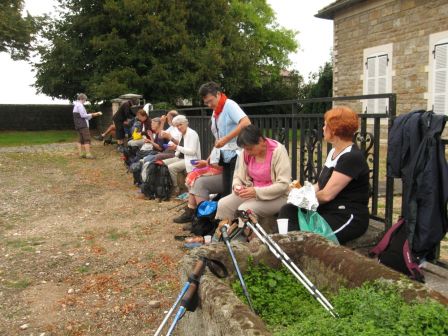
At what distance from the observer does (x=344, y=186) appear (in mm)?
3521

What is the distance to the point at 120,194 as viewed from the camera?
8.61m

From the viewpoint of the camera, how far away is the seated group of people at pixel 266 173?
11.6 ft

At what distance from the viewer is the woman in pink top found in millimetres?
4434

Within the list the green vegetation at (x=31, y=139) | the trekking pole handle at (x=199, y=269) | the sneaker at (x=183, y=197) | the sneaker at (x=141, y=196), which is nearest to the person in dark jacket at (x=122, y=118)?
the sneaker at (x=141, y=196)

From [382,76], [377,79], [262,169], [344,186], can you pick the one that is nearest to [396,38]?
[382,76]

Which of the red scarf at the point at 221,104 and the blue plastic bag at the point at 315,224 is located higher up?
the red scarf at the point at 221,104

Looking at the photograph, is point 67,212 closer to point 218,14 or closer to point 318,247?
point 318,247

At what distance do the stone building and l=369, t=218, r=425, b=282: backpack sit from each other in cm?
1146

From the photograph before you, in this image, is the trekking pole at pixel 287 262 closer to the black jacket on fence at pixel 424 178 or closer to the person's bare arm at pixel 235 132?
the black jacket on fence at pixel 424 178

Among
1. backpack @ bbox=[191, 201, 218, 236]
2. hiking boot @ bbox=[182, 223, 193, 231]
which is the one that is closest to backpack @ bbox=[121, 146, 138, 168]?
hiking boot @ bbox=[182, 223, 193, 231]

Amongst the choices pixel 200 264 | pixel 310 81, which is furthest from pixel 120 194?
pixel 310 81

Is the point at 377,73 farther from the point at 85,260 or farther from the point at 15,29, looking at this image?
the point at 15,29

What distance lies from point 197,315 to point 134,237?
336 centimetres

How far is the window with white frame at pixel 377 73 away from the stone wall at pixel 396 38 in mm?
210
